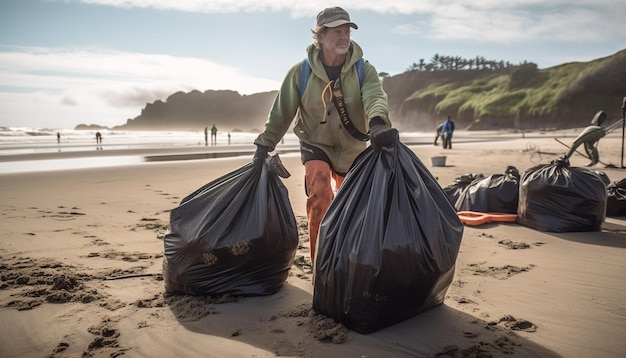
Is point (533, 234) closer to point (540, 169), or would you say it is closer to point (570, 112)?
point (540, 169)

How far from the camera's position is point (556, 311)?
236cm

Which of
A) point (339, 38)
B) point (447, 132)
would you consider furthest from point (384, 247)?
point (447, 132)

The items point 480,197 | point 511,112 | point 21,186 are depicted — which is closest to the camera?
point 480,197

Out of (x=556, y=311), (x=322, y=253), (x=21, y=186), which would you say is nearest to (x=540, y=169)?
(x=556, y=311)

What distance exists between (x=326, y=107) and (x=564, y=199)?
2.60 meters

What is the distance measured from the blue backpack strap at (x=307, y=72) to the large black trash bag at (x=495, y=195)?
2610 mm

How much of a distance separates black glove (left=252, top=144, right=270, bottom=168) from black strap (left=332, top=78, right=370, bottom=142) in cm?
52

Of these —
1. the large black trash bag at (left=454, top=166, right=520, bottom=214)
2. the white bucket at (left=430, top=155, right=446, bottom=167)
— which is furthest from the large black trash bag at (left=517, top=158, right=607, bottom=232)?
the white bucket at (left=430, top=155, right=446, bottom=167)

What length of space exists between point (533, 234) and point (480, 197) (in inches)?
32.4

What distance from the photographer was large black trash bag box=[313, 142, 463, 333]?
79.4 inches

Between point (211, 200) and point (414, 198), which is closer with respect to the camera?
point (414, 198)

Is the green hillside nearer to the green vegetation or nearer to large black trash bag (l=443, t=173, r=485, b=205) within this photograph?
the green vegetation

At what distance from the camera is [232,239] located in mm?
2506

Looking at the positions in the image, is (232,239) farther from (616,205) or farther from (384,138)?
(616,205)
